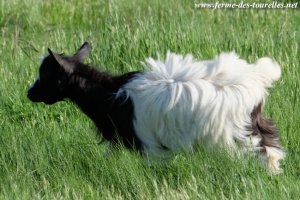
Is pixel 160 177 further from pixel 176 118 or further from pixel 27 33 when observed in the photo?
pixel 27 33

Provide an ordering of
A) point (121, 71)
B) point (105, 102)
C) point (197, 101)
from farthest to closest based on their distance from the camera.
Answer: point (121, 71)
point (105, 102)
point (197, 101)

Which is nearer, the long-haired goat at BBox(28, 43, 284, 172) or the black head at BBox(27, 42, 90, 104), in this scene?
the long-haired goat at BBox(28, 43, 284, 172)

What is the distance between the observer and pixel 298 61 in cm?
765

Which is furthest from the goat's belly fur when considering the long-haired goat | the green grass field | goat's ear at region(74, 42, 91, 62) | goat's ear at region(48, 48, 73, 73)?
goat's ear at region(74, 42, 91, 62)

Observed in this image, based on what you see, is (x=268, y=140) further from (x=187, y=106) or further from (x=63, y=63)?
(x=63, y=63)

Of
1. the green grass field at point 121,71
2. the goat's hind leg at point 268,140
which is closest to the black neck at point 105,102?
the green grass field at point 121,71

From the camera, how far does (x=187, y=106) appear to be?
5605 mm

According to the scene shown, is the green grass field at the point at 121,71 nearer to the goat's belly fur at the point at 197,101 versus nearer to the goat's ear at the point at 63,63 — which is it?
the goat's belly fur at the point at 197,101

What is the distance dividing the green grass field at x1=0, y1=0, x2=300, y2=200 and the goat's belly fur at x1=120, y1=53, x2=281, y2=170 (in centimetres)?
15

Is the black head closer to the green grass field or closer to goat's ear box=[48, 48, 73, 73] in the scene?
goat's ear box=[48, 48, 73, 73]

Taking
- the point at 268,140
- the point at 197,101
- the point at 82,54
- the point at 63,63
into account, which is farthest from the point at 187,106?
the point at 82,54

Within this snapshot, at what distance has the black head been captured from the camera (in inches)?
246

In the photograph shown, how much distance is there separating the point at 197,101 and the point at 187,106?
75 mm

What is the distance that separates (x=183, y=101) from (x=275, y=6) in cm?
448
